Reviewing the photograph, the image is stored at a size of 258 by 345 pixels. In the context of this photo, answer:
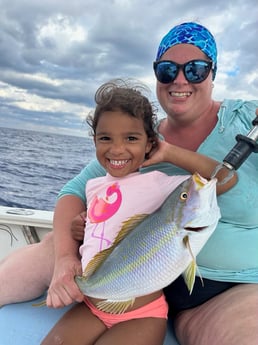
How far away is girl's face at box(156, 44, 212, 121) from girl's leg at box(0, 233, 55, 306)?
106 cm

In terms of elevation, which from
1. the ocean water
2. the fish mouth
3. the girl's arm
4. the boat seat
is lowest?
the ocean water

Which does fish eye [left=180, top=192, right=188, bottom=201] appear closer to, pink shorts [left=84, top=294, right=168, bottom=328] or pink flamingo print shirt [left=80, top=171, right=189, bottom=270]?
pink flamingo print shirt [left=80, top=171, right=189, bottom=270]

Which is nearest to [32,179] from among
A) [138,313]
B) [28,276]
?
[28,276]

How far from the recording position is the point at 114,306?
1420 mm

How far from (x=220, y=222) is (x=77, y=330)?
0.81 metres

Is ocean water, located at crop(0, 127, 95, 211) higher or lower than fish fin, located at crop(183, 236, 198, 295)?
lower

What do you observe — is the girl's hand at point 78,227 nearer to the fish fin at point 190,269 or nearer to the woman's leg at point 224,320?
the woman's leg at point 224,320

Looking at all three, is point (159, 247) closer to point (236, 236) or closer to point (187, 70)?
point (236, 236)

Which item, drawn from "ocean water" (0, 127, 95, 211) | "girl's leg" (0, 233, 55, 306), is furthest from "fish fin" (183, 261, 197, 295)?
Result: "ocean water" (0, 127, 95, 211)

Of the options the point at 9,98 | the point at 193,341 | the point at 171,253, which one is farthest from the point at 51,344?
the point at 9,98

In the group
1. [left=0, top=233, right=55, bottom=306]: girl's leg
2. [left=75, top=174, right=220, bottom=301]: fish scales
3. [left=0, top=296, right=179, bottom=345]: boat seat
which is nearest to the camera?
[left=75, top=174, right=220, bottom=301]: fish scales

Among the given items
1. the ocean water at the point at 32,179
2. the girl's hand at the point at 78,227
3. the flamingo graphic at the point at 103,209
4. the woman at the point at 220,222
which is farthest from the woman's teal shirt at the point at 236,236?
the ocean water at the point at 32,179

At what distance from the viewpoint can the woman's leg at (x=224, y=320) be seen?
134cm

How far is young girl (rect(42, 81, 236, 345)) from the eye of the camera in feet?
4.91
